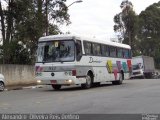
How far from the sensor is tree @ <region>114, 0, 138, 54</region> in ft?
251

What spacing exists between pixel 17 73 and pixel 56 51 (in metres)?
10.9

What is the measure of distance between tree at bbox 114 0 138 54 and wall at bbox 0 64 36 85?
139 feet

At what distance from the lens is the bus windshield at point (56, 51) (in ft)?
78.5

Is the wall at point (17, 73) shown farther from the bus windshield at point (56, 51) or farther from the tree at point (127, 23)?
the tree at point (127, 23)

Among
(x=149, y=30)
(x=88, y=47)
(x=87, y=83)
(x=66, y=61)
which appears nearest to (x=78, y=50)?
(x=66, y=61)

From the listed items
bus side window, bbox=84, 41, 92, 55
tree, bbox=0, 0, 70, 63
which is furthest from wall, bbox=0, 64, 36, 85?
bus side window, bbox=84, 41, 92, 55

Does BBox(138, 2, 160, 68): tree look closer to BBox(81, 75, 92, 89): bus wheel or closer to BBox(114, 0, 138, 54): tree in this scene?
BBox(114, 0, 138, 54): tree

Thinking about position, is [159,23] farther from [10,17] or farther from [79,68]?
[79,68]

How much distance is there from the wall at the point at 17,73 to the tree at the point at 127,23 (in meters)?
42.3

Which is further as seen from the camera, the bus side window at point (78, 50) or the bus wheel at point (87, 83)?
the bus wheel at point (87, 83)

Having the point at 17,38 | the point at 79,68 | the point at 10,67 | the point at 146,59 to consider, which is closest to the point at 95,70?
the point at 79,68

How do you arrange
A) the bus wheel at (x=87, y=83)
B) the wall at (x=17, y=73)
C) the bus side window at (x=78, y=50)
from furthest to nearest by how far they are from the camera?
the wall at (x=17, y=73), the bus wheel at (x=87, y=83), the bus side window at (x=78, y=50)

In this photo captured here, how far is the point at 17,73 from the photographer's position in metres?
34.4

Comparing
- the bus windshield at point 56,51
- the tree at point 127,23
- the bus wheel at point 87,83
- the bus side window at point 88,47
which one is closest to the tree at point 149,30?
the tree at point 127,23
